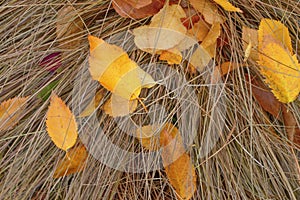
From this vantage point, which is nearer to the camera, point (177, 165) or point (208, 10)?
point (177, 165)

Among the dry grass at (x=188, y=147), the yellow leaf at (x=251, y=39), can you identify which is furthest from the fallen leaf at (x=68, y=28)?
the yellow leaf at (x=251, y=39)

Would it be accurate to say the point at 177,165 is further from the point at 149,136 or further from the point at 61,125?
the point at 61,125

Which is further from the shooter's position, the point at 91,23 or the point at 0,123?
the point at 91,23

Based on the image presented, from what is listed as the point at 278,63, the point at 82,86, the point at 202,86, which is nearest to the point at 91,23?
the point at 82,86

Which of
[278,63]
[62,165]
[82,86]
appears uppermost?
[278,63]

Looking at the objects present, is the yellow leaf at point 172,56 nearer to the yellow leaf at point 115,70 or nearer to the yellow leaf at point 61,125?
the yellow leaf at point 115,70

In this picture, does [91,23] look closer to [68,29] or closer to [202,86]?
[68,29]

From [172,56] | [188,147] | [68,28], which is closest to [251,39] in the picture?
[172,56]
